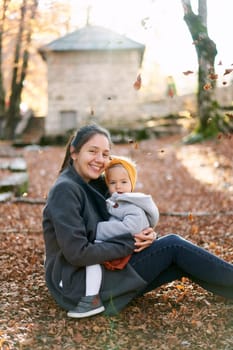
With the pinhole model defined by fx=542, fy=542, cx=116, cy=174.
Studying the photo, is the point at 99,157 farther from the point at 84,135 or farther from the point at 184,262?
the point at 184,262

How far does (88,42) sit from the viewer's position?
76.8 ft

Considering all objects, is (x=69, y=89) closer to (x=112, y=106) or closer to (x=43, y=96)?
(x=112, y=106)

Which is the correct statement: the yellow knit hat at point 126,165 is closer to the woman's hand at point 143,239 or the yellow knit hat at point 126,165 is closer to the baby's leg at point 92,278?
the woman's hand at point 143,239

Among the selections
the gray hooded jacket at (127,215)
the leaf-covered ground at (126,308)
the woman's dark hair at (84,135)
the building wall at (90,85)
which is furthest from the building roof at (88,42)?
the gray hooded jacket at (127,215)

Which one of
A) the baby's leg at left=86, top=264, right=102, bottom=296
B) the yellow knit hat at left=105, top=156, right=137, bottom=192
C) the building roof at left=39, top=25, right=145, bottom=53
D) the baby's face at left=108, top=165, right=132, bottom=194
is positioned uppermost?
the building roof at left=39, top=25, right=145, bottom=53

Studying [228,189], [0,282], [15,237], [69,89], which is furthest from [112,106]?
[0,282]

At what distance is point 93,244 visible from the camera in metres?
3.37

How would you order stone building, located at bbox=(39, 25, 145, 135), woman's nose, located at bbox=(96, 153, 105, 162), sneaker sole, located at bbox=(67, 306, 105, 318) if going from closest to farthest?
1. sneaker sole, located at bbox=(67, 306, 105, 318)
2. woman's nose, located at bbox=(96, 153, 105, 162)
3. stone building, located at bbox=(39, 25, 145, 135)

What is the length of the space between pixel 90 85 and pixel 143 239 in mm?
20708

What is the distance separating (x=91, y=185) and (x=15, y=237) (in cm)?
250

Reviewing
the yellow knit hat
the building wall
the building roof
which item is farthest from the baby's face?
the building wall

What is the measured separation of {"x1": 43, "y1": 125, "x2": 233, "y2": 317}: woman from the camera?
3.34 metres

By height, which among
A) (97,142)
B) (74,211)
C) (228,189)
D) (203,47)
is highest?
(203,47)

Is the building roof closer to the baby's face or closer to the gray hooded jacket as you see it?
the baby's face
